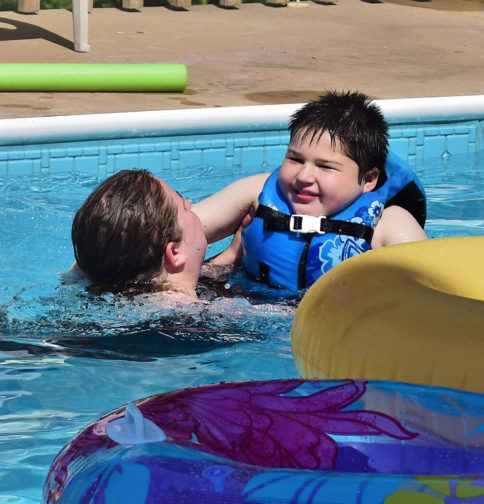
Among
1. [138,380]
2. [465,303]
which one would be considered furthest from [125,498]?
[138,380]

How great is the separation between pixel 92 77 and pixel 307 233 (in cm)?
360

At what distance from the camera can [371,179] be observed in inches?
144

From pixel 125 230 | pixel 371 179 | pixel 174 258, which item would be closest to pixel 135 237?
pixel 125 230

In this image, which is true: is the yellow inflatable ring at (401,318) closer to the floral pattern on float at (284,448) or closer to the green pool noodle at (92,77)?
the floral pattern on float at (284,448)

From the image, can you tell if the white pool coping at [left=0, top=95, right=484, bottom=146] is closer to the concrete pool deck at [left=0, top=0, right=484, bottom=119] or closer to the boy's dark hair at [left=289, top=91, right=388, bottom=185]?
the concrete pool deck at [left=0, top=0, right=484, bottom=119]

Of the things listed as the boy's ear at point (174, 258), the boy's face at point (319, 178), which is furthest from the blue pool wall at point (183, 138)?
the boy's ear at point (174, 258)

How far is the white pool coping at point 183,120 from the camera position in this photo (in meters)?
5.57

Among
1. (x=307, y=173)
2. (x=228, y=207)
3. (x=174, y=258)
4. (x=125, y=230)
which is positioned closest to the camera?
(x=125, y=230)

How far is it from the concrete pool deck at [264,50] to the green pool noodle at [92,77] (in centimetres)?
6

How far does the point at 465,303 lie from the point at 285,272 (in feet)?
4.57

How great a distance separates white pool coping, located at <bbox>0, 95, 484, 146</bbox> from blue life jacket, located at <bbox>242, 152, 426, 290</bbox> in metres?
2.22

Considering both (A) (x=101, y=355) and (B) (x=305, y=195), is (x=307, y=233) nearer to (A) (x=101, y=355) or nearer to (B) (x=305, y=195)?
(B) (x=305, y=195)

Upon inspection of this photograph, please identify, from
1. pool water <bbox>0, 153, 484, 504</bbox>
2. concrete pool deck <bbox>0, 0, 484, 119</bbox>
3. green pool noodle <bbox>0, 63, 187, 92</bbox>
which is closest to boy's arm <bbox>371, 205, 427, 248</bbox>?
pool water <bbox>0, 153, 484, 504</bbox>

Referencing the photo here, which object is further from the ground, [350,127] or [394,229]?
[350,127]
